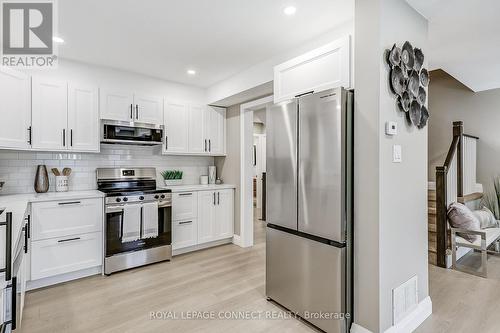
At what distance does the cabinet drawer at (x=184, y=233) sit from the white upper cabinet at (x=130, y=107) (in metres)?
1.49

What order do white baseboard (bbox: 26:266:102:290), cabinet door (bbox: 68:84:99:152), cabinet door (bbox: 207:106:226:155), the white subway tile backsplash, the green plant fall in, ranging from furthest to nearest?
cabinet door (bbox: 207:106:226:155), the green plant, cabinet door (bbox: 68:84:99:152), the white subway tile backsplash, white baseboard (bbox: 26:266:102:290)

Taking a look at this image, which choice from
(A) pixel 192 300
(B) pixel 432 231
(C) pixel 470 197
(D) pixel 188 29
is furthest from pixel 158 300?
(C) pixel 470 197

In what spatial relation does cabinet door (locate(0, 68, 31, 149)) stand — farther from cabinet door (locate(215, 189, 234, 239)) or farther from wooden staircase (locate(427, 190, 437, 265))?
wooden staircase (locate(427, 190, 437, 265))

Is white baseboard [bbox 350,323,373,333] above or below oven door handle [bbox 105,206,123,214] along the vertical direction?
below

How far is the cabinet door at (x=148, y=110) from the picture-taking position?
3.65 m

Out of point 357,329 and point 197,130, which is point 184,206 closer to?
point 197,130

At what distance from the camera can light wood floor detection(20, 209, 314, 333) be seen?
2154 mm

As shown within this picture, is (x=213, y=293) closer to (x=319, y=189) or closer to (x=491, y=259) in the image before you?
(x=319, y=189)

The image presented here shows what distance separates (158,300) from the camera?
2.57m

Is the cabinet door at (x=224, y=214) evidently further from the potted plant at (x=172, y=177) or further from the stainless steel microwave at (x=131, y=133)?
the stainless steel microwave at (x=131, y=133)

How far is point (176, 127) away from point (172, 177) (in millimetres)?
794

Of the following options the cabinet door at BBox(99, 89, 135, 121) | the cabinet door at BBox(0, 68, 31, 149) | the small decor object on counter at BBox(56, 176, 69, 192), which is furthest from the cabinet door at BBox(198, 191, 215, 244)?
the cabinet door at BBox(0, 68, 31, 149)

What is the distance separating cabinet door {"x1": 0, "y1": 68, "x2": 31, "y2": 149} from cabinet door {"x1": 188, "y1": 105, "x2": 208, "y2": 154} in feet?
6.39

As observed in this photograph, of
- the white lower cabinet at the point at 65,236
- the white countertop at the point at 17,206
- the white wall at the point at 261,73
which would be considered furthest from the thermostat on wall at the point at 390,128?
the white lower cabinet at the point at 65,236
